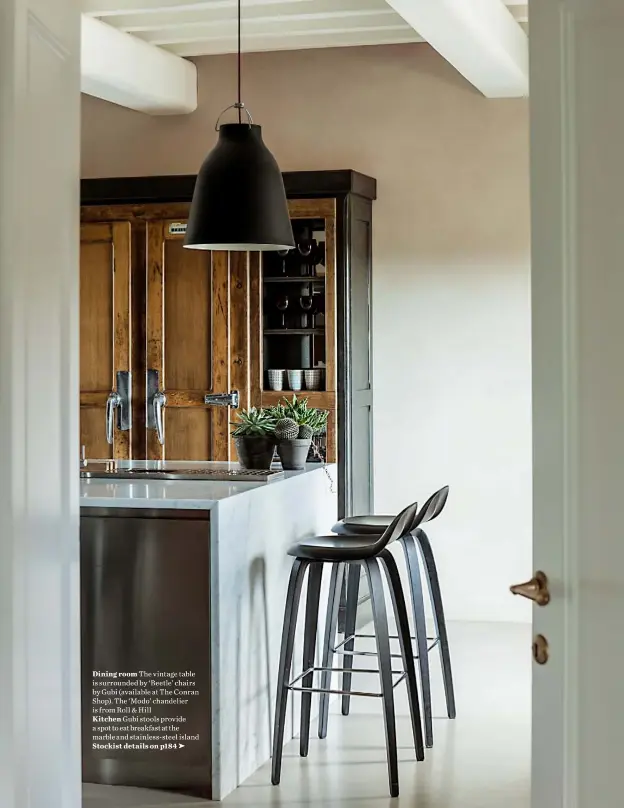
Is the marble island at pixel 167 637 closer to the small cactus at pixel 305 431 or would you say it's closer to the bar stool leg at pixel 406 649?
the bar stool leg at pixel 406 649

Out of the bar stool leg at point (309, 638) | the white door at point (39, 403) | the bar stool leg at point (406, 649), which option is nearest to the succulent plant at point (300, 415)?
the bar stool leg at point (309, 638)

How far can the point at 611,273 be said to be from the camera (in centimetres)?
164

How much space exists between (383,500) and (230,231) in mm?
2944

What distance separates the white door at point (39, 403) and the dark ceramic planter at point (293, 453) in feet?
6.87

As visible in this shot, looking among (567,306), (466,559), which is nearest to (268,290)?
(466,559)

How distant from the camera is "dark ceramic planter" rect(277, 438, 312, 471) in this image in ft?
15.6

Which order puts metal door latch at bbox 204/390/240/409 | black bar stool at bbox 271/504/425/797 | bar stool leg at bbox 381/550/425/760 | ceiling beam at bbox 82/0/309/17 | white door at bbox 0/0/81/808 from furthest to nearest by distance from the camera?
1. metal door latch at bbox 204/390/240/409
2. ceiling beam at bbox 82/0/309/17
3. bar stool leg at bbox 381/550/425/760
4. black bar stool at bbox 271/504/425/797
5. white door at bbox 0/0/81/808

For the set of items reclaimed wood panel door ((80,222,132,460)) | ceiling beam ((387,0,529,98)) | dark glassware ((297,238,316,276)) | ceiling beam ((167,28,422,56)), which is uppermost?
ceiling beam ((167,28,422,56))

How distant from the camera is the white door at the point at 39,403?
2.34m

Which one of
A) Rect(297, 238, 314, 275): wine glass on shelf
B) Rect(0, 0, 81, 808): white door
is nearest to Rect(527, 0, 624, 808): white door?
Rect(0, 0, 81, 808): white door

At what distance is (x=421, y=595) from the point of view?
4523 mm

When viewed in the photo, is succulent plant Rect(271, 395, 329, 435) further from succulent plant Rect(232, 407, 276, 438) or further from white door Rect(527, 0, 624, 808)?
white door Rect(527, 0, 624, 808)

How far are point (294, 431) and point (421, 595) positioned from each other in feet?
2.76

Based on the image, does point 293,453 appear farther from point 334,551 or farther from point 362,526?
point 334,551
